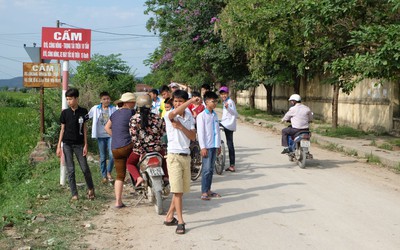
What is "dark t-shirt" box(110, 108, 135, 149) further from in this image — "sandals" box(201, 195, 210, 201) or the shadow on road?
the shadow on road

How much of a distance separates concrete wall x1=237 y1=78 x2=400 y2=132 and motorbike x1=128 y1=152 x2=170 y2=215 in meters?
8.20

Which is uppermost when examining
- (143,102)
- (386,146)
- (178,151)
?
(143,102)

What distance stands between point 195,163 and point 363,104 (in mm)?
11822

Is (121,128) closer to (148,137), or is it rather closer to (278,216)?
(148,137)

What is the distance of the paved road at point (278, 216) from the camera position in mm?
5480

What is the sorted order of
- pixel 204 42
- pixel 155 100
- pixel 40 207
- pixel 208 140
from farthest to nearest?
pixel 204 42
pixel 155 100
pixel 208 140
pixel 40 207

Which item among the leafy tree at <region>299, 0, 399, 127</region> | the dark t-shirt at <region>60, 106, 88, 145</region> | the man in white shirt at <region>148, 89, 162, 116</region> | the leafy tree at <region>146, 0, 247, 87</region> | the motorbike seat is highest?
the leafy tree at <region>146, 0, 247, 87</region>

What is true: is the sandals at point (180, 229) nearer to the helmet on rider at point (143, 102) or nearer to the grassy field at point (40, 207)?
the grassy field at point (40, 207)

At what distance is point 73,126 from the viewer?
747 centimetres

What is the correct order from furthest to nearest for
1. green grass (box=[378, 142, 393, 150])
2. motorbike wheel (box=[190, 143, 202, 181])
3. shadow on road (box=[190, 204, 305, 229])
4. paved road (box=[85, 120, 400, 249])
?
green grass (box=[378, 142, 393, 150])
motorbike wheel (box=[190, 143, 202, 181])
shadow on road (box=[190, 204, 305, 229])
paved road (box=[85, 120, 400, 249])

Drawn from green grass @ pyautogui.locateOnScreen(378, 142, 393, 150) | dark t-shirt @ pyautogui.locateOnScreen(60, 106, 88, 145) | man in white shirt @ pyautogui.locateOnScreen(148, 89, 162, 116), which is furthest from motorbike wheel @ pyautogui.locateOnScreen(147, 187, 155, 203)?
green grass @ pyautogui.locateOnScreen(378, 142, 393, 150)

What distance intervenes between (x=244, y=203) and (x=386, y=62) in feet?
16.2

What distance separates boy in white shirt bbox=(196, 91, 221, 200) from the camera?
7688 mm

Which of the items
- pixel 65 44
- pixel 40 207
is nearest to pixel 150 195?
pixel 40 207
